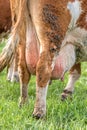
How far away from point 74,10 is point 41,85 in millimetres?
914

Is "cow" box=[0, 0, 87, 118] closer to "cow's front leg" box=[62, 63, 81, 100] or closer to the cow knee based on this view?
the cow knee

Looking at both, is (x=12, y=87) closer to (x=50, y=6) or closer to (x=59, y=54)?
(x=59, y=54)

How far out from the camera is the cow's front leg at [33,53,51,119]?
204 inches

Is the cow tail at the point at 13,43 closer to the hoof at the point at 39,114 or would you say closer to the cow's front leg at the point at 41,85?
the cow's front leg at the point at 41,85

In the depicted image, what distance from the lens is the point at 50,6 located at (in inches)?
205

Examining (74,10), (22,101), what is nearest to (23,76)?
(22,101)

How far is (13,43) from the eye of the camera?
204 inches

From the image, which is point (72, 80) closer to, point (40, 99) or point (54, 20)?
point (40, 99)

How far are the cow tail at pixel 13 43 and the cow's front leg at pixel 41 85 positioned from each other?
0.33 metres

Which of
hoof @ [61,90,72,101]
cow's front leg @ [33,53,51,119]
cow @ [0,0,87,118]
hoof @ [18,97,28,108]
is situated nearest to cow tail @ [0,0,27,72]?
cow @ [0,0,87,118]

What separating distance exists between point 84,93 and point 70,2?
84.7 inches

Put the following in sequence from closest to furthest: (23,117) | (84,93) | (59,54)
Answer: (23,117) < (59,54) < (84,93)

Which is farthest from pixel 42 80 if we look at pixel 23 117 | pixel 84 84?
pixel 84 84

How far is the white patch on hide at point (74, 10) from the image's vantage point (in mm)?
5289
